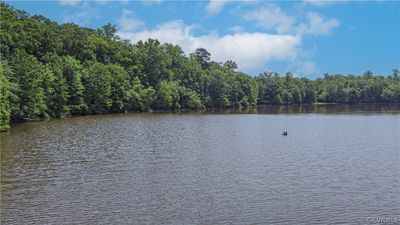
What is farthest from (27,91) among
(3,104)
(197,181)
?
(197,181)

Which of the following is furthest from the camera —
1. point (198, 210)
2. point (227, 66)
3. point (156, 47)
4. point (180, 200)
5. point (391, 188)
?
point (227, 66)

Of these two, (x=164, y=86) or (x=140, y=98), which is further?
(x=164, y=86)

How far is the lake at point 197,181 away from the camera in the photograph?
65.7ft

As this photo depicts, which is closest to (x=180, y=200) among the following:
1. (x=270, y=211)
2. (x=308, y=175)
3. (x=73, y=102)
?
(x=270, y=211)

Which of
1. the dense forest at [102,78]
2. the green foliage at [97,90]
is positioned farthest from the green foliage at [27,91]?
the green foliage at [97,90]

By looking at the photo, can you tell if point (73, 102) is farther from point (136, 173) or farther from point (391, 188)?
point (391, 188)

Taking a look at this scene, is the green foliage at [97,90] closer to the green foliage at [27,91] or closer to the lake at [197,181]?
the green foliage at [27,91]

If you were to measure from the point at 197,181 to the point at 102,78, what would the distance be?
74751 millimetres

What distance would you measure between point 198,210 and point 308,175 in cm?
1009

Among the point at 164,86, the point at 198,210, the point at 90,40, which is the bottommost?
the point at 198,210

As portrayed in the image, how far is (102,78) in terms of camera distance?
97812 mm

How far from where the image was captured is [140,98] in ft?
358

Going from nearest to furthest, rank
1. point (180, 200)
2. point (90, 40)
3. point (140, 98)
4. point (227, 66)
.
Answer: point (180, 200) < point (140, 98) < point (90, 40) < point (227, 66)

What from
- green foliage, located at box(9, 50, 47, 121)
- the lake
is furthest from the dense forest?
the lake
